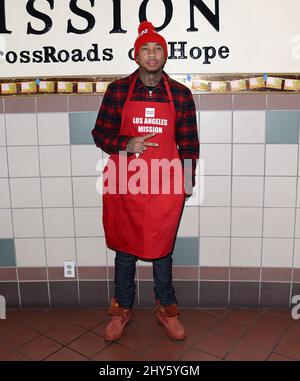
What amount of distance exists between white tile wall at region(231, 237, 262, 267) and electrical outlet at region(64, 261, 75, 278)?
1.09 metres

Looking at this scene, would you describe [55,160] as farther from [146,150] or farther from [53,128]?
[146,150]

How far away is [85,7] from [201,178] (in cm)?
127

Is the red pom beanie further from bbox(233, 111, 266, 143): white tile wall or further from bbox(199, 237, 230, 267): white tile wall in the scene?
bbox(199, 237, 230, 267): white tile wall

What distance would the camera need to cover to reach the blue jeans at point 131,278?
2.37 m

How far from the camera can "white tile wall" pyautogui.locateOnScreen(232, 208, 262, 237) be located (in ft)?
8.52

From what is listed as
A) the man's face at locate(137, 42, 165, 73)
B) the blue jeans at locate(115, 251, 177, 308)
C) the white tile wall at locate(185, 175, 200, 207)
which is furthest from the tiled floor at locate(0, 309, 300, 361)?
the man's face at locate(137, 42, 165, 73)

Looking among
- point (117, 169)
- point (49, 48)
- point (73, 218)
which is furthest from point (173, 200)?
point (49, 48)

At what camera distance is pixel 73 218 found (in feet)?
8.69

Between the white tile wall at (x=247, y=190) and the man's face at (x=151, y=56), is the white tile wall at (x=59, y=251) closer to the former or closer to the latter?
the white tile wall at (x=247, y=190)

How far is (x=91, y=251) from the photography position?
269 cm

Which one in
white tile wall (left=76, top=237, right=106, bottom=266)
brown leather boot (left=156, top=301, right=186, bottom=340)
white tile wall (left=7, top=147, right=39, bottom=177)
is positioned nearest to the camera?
brown leather boot (left=156, top=301, right=186, bottom=340)

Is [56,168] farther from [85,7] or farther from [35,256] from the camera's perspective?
[85,7]

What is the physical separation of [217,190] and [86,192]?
2.83 ft

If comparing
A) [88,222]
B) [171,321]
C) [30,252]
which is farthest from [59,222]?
[171,321]
